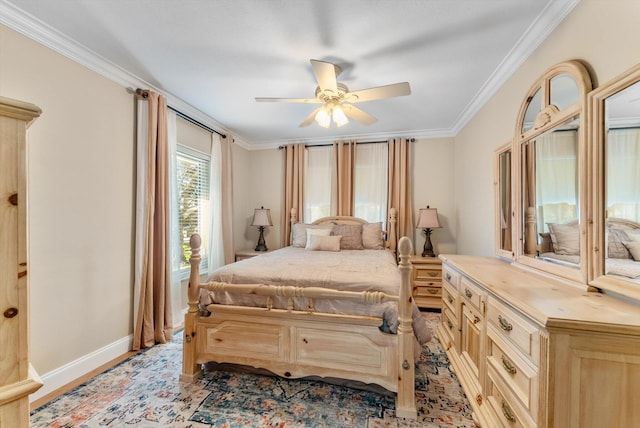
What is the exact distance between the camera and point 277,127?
162 inches

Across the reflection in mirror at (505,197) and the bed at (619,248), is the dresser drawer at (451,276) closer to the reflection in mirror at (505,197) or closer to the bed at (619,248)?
the reflection in mirror at (505,197)

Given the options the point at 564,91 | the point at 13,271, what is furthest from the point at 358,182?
the point at 13,271

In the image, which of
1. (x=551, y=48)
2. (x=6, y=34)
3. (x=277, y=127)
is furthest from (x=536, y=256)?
(x=6, y=34)

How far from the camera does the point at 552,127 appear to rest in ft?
5.92

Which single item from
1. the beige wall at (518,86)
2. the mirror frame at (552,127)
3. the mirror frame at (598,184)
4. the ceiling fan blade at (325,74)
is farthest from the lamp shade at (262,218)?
the mirror frame at (598,184)

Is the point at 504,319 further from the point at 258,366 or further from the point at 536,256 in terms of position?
the point at 258,366

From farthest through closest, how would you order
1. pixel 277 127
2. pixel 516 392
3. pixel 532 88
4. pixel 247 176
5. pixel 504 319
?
1. pixel 247 176
2. pixel 277 127
3. pixel 532 88
4. pixel 504 319
5. pixel 516 392

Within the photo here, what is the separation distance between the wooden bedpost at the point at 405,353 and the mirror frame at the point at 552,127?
882 mm

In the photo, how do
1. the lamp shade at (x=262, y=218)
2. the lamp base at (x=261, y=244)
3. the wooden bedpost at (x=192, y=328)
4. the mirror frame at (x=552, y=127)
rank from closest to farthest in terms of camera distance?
1. the mirror frame at (x=552, y=127)
2. the wooden bedpost at (x=192, y=328)
3. the lamp shade at (x=262, y=218)
4. the lamp base at (x=261, y=244)

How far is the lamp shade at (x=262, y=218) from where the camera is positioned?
4.48 m

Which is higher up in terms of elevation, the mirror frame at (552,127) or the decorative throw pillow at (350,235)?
the mirror frame at (552,127)

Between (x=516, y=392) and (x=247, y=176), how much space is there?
4511 millimetres

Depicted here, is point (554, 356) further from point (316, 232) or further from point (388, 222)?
point (388, 222)

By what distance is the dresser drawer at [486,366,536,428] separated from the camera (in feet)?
4.16
